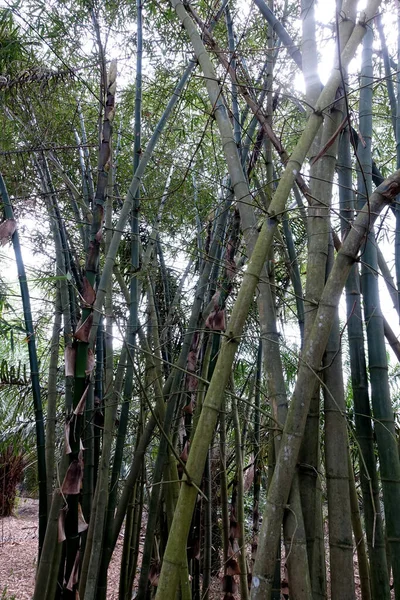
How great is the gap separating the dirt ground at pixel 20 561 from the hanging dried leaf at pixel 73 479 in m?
3.39

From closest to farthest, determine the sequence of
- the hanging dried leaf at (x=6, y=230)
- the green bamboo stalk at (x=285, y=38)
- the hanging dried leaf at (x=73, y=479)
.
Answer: the hanging dried leaf at (x=73, y=479)
the green bamboo stalk at (x=285, y=38)
the hanging dried leaf at (x=6, y=230)

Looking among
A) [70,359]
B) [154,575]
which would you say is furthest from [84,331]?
[154,575]

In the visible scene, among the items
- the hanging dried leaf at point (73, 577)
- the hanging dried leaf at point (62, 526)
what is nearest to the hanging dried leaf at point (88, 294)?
the hanging dried leaf at point (62, 526)

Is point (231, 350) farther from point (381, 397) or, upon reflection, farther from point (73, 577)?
point (73, 577)

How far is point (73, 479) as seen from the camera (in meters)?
1.32

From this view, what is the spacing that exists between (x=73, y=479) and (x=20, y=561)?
17.1ft

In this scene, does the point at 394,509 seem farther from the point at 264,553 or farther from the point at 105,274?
the point at 105,274

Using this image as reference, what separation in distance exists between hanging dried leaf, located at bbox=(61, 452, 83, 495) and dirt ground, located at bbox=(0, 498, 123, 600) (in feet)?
11.1

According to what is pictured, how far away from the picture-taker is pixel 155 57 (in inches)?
124

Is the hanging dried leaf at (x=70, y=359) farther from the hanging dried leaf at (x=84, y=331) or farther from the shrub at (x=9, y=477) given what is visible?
the shrub at (x=9, y=477)

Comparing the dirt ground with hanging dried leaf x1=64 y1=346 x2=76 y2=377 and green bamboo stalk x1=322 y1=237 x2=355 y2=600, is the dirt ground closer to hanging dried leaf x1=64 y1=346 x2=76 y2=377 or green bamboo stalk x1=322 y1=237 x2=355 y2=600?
hanging dried leaf x1=64 y1=346 x2=76 y2=377

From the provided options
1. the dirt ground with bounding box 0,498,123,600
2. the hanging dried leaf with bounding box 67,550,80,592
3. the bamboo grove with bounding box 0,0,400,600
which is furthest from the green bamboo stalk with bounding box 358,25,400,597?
the dirt ground with bounding box 0,498,123,600

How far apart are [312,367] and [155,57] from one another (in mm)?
2583

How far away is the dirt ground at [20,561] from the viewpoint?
472 cm
